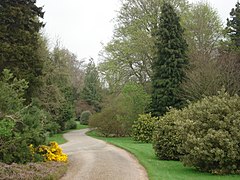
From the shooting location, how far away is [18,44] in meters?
20.1

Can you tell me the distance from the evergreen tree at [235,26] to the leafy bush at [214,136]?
22400 mm

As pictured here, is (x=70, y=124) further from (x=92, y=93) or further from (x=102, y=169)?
(x=102, y=169)

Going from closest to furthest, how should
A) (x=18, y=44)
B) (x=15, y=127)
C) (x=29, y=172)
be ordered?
(x=29, y=172)
(x=15, y=127)
(x=18, y=44)

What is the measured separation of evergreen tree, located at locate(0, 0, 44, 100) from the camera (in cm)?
1955

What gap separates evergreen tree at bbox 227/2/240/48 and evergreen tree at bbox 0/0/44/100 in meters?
22.9

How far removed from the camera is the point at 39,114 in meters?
16.7

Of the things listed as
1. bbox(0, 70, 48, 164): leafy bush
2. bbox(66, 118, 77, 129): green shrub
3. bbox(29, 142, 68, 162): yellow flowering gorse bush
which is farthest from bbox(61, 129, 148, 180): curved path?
bbox(66, 118, 77, 129): green shrub

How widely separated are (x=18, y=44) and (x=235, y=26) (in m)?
26.7

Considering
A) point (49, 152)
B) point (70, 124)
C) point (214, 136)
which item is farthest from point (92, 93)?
point (214, 136)

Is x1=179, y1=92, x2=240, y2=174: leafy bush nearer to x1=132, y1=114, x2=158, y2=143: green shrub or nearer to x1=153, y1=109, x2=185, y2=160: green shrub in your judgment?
x1=153, y1=109, x2=185, y2=160: green shrub

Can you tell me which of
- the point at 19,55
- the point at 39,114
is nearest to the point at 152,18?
the point at 19,55

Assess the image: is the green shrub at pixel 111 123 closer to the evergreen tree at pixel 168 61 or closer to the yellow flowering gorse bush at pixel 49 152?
the evergreen tree at pixel 168 61

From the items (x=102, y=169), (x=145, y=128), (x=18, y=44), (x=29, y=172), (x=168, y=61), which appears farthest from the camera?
(x=168, y=61)

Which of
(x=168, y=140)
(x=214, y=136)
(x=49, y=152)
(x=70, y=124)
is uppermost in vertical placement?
(x=70, y=124)
